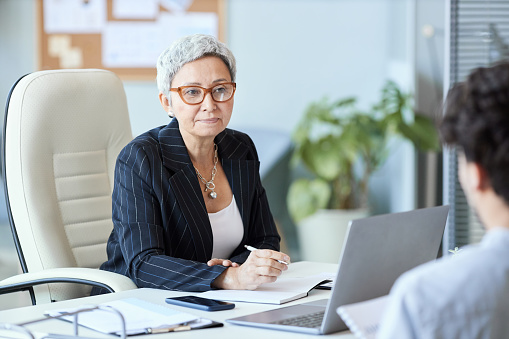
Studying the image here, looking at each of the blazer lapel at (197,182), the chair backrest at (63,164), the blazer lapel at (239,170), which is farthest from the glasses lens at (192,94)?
the chair backrest at (63,164)

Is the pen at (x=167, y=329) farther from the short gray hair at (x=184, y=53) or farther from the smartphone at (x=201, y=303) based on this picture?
the short gray hair at (x=184, y=53)

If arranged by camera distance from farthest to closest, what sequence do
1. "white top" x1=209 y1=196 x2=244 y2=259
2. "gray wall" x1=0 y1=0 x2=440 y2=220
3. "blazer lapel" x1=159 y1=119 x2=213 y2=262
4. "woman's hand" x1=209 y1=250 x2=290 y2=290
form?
"gray wall" x1=0 y1=0 x2=440 y2=220, "white top" x1=209 y1=196 x2=244 y2=259, "blazer lapel" x1=159 y1=119 x2=213 y2=262, "woman's hand" x1=209 y1=250 x2=290 y2=290

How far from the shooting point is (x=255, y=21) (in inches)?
172

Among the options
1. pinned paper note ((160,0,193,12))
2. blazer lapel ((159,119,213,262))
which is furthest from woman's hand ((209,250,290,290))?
pinned paper note ((160,0,193,12))

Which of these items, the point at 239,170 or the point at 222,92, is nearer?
the point at 222,92

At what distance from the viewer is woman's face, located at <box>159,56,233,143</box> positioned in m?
1.86

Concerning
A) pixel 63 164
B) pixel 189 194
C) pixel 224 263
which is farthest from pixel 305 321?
pixel 63 164

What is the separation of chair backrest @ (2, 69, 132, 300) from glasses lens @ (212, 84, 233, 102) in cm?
46

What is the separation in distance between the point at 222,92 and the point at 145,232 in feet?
1.45

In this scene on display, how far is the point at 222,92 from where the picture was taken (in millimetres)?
1905

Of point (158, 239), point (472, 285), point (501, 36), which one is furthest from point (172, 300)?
point (501, 36)

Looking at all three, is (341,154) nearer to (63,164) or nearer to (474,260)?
(63,164)

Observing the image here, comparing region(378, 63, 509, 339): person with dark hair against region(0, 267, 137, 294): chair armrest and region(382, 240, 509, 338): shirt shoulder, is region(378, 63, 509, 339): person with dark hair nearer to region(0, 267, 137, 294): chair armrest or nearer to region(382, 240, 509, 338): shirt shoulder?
region(382, 240, 509, 338): shirt shoulder

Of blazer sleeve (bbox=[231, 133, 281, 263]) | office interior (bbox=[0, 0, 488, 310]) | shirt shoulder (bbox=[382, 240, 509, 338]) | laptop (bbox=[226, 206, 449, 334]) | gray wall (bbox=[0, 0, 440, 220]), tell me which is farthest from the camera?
gray wall (bbox=[0, 0, 440, 220])
